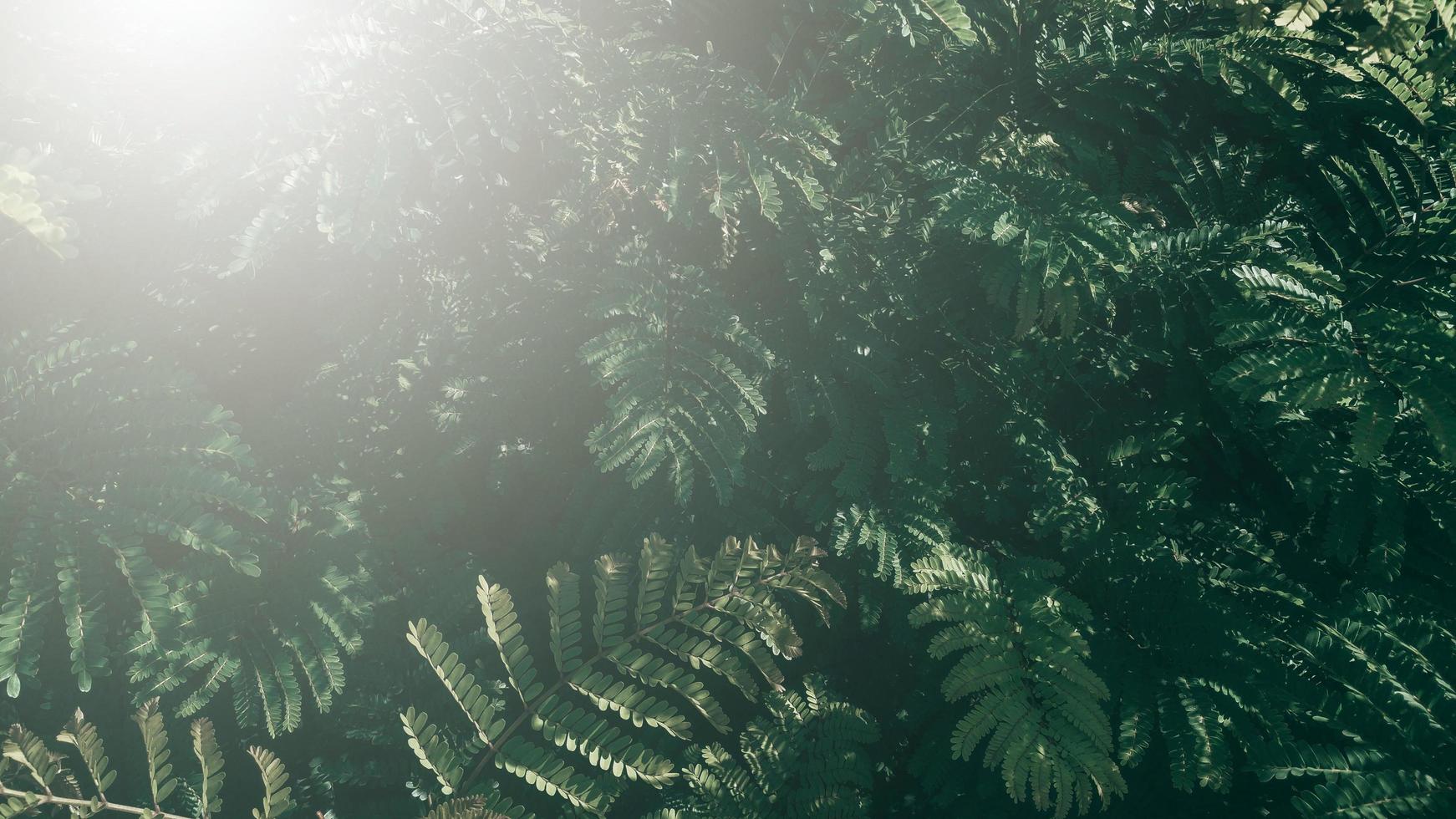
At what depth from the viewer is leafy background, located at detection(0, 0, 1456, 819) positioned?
1.88m

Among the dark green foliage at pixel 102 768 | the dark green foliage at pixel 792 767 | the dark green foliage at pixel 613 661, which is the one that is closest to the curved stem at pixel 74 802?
the dark green foliage at pixel 102 768

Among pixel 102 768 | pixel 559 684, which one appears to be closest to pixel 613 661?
A: pixel 559 684

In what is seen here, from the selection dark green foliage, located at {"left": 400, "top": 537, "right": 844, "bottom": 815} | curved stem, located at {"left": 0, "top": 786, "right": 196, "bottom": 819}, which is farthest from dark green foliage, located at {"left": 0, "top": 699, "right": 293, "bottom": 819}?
dark green foliage, located at {"left": 400, "top": 537, "right": 844, "bottom": 815}

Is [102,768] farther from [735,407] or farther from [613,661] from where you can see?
[735,407]

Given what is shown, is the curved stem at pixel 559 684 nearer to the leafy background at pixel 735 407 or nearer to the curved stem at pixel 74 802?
the leafy background at pixel 735 407

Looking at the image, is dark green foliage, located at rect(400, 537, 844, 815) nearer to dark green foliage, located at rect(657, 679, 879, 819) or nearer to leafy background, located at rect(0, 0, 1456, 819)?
leafy background, located at rect(0, 0, 1456, 819)

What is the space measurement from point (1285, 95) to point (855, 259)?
1315 mm

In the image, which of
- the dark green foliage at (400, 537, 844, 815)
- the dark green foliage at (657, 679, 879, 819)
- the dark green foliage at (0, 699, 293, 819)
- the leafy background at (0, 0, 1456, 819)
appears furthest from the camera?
the dark green foliage at (657, 679, 879, 819)

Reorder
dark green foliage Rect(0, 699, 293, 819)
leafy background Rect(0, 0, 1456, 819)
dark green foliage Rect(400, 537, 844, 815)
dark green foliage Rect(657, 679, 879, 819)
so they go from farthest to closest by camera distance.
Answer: dark green foliage Rect(657, 679, 879, 819) < leafy background Rect(0, 0, 1456, 819) < dark green foliage Rect(400, 537, 844, 815) < dark green foliage Rect(0, 699, 293, 819)

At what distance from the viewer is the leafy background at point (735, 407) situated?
6.16 ft

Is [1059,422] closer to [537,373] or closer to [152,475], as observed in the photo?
[537,373]

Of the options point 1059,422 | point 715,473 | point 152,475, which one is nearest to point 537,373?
point 715,473

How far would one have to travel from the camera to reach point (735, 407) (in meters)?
2.10

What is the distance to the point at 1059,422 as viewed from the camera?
277 cm
